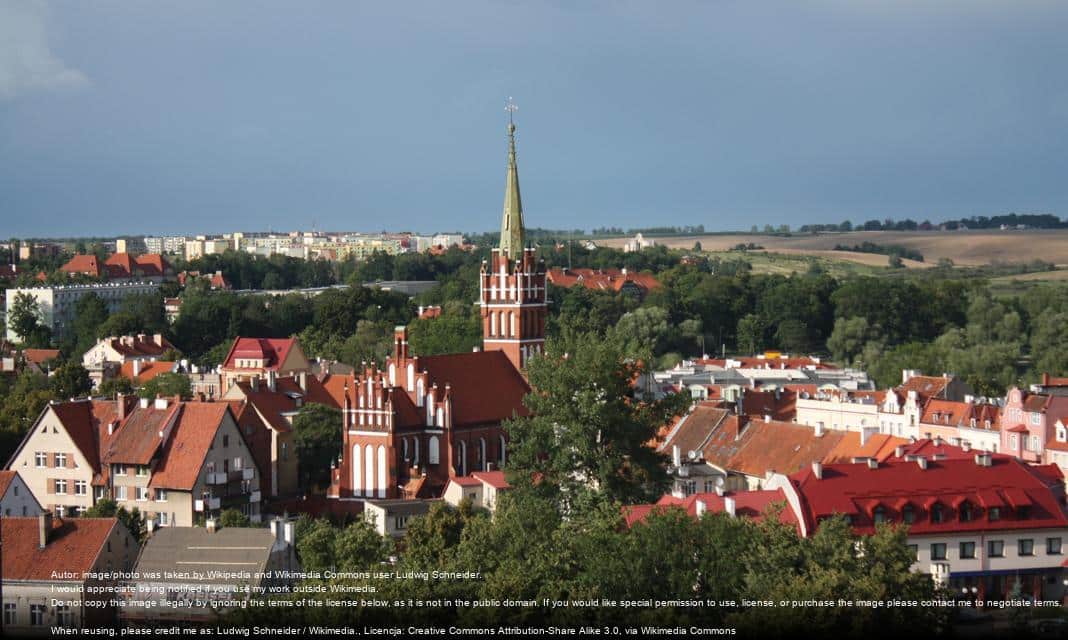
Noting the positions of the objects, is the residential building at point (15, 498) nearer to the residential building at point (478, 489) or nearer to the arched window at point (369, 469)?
the residential building at point (478, 489)

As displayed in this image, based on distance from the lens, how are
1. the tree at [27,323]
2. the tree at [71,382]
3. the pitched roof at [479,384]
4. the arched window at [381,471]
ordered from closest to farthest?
the arched window at [381,471] → the pitched roof at [479,384] → the tree at [71,382] → the tree at [27,323]

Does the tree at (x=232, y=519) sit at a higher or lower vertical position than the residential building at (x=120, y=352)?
higher

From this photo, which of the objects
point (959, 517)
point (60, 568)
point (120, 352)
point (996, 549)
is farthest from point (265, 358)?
point (996, 549)

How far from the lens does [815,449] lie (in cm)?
6725

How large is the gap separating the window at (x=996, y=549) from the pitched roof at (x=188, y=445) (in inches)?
1096

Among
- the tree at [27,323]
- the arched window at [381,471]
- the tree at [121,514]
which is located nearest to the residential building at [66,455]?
the tree at [121,514]

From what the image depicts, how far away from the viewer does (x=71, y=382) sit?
99.2m

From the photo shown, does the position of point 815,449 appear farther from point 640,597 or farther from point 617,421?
point 640,597

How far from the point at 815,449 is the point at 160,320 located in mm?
96528

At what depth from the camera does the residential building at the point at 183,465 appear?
63562mm

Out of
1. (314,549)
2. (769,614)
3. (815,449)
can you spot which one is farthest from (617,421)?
(769,614)

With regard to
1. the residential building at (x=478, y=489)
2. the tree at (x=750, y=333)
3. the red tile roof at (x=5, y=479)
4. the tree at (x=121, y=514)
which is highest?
the red tile roof at (x=5, y=479)

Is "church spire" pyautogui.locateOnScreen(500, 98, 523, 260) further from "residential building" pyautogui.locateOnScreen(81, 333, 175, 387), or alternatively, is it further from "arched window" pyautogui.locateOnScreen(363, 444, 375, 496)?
"residential building" pyautogui.locateOnScreen(81, 333, 175, 387)

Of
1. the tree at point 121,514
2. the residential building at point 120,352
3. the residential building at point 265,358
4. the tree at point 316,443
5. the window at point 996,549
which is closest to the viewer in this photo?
the window at point 996,549
